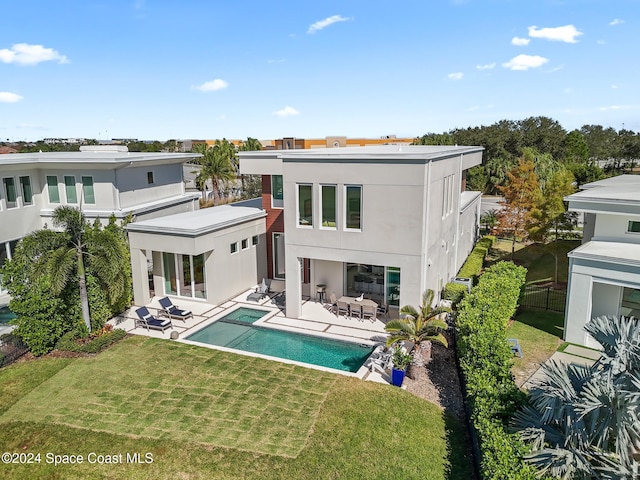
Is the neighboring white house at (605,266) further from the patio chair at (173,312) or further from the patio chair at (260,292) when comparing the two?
the patio chair at (173,312)

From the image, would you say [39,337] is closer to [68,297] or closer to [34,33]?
[68,297]

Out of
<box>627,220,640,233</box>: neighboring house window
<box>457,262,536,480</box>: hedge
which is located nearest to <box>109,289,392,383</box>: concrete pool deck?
<box>457,262,536,480</box>: hedge

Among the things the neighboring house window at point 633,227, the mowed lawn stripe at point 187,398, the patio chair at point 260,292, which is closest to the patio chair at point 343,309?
the patio chair at point 260,292

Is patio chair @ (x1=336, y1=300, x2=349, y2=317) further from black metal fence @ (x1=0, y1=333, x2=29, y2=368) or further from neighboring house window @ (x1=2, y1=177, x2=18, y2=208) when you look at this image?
neighboring house window @ (x1=2, y1=177, x2=18, y2=208)

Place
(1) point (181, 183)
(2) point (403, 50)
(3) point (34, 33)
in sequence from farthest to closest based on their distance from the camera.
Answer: (1) point (181, 183), (2) point (403, 50), (3) point (34, 33)

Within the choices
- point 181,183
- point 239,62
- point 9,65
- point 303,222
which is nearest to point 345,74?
point 239,62
